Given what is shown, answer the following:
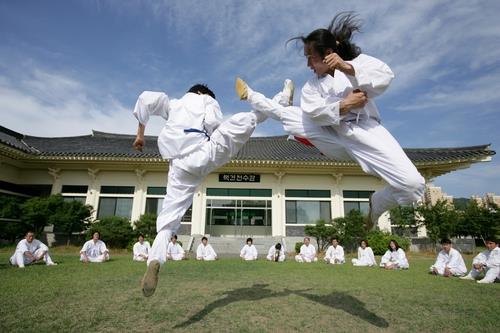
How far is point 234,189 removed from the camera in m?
17.0

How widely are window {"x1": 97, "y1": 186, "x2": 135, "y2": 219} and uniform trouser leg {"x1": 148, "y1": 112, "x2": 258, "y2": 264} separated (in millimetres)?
14505

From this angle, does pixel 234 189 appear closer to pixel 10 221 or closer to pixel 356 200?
pixel 356 200

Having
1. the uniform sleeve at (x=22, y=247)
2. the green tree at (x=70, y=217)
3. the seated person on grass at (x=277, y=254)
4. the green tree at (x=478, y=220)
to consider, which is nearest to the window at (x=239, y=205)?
the seated person on grass at (x=277, y=254)

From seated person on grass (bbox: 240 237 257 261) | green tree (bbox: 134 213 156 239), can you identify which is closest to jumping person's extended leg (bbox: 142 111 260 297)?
seated person on grass (bbox: 240 237 257 261)

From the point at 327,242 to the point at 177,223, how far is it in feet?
43.3

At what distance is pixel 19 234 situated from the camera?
539 inches

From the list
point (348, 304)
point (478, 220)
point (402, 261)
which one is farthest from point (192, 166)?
point (478, 220)

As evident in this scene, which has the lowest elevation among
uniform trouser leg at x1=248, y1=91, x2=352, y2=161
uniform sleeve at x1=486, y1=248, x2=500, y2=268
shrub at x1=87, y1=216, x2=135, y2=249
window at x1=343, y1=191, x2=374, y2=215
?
uniform sleeve at x1=486, y1=248, x2=500, y2=268

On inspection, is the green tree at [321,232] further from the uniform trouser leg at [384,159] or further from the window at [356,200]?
the uniform trouser leg at [384,159]

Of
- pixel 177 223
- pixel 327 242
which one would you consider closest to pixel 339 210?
pixel 327 242

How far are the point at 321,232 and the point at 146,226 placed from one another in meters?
8.30

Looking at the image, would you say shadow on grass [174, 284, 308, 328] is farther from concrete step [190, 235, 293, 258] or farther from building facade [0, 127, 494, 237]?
building facade [0, 127, 494, 237]

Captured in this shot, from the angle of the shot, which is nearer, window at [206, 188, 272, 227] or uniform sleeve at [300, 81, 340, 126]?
uniform sleeve at [300, 81, 340, 126]

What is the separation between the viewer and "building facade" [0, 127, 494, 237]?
54.7 ft
